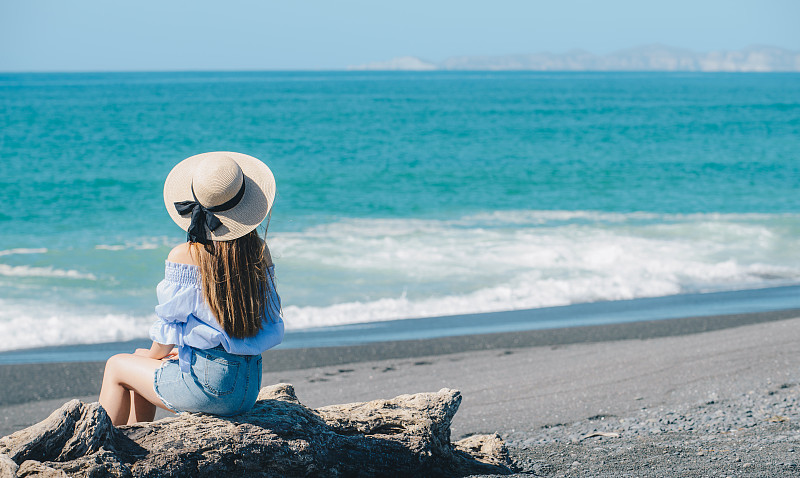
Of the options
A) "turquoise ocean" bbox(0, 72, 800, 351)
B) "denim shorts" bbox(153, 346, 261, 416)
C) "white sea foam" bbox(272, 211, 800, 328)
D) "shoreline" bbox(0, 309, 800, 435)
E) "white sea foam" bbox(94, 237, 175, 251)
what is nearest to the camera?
"denim shorts" bbox(153, 346, 261, 416)

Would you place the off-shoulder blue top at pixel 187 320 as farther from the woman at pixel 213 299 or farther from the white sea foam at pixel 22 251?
the white sea foam at pixel 22 251

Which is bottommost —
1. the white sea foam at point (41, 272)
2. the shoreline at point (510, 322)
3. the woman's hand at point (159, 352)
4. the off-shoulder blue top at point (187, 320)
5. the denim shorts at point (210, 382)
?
the shoreline at point (510, 322)

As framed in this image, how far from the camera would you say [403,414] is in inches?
145

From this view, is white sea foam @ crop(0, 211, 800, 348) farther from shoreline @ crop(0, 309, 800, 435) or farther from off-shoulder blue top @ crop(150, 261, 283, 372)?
off-shoulder blue top @ crop(150, 261, 283, 372)

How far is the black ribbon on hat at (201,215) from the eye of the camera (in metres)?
2.97

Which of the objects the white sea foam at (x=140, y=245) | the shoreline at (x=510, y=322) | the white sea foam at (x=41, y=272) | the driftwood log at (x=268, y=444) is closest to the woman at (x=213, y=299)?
the driftwood log at (x=268, y=444)

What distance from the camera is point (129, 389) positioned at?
10.9 ft

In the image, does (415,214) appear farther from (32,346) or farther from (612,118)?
(612,118)

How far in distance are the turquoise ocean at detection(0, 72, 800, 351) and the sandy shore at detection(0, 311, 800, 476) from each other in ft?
4.86

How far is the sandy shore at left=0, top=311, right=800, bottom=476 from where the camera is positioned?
13.7 feet

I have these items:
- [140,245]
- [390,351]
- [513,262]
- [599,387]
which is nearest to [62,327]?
[390,351]

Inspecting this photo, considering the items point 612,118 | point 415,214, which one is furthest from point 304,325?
point 612,118

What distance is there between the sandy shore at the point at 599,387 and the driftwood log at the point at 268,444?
72 centimetres

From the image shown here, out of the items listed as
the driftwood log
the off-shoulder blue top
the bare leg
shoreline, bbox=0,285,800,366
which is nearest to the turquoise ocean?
shoreline, bbox=0,285,800,366
